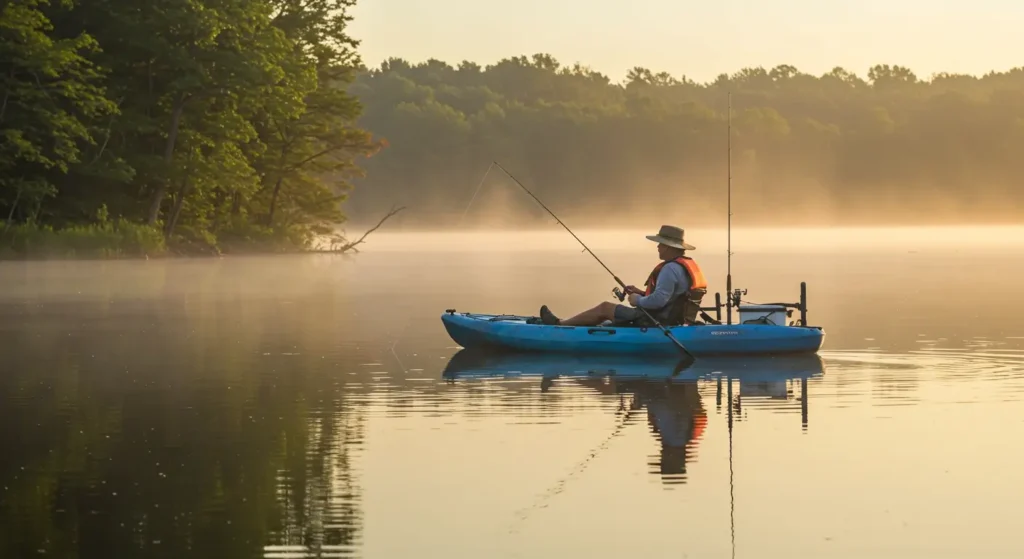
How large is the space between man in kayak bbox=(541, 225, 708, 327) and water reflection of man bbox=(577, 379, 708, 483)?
7.34 feet

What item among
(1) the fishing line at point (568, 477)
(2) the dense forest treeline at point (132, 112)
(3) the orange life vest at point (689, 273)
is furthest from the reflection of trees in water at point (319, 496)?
(2) the dense forest treeline at point (132, 112)

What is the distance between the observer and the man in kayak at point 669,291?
739 inches

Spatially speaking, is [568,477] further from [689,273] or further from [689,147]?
[689,147]

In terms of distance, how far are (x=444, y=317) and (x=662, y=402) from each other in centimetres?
594

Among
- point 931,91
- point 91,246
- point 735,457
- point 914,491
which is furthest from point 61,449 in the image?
point 931,91

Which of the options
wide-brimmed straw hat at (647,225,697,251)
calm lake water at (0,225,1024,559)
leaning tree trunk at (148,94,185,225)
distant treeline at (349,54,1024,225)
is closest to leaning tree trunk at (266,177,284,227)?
leaning tree trunk at (148,94,185,225)

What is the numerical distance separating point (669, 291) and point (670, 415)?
505 cm

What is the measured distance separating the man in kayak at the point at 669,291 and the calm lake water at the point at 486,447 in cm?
78

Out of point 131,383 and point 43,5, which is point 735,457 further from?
point 43,5

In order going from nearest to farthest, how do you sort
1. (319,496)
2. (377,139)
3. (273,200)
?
(319,496)
(273,200)
(377,139)

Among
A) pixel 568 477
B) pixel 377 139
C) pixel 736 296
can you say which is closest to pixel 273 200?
pixel 377 139

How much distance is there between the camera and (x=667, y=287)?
18.8 metres

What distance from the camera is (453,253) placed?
2687 inches

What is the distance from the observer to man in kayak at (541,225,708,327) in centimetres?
1877
